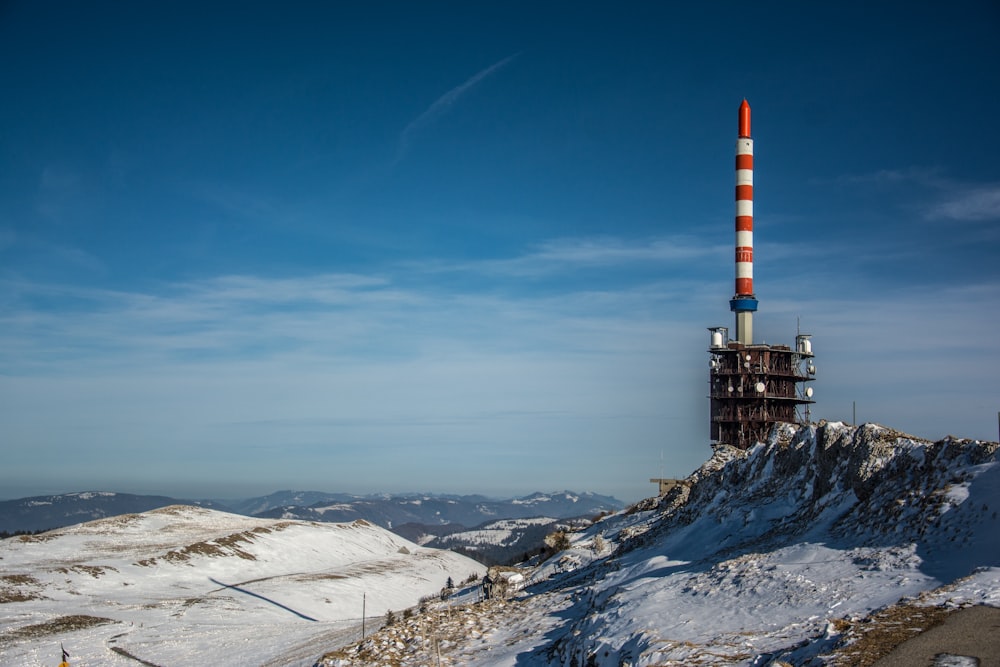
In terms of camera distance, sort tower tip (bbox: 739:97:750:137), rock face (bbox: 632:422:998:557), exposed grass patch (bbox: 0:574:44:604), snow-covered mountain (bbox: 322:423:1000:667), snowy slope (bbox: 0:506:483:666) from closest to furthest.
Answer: snow-covered mountain (bbox: 322:423:1000:667) → rock face (bbox: 632:422:998:557) → snowy slope (bbox: 0:506:483:666) → exposed grass patch (bbox: 0:574:44:604) → tower tip (bbox: 739:97:750:137)

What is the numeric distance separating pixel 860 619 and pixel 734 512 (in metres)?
15.9

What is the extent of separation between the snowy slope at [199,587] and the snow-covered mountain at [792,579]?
38.3 feet

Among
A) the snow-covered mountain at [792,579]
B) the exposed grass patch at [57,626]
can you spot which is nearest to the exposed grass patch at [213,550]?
the exposed grass patch at [57,626]

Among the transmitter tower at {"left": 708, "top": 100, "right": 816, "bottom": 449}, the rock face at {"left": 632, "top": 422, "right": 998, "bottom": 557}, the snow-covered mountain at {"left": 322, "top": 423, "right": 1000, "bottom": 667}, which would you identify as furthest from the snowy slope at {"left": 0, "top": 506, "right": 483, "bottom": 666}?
the transmitter tower at {"left": 708, "top": 100, "right": 816, "bottom": 449}

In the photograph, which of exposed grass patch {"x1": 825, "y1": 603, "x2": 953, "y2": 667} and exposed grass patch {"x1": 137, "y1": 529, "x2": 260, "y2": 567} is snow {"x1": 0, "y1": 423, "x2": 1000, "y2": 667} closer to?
exposed grass patch {"x1": 825, "y1": 603, "x2": 953, "y2": 667}

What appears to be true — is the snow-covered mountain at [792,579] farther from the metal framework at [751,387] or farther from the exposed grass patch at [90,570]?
the exposed grass patch at [90,570]

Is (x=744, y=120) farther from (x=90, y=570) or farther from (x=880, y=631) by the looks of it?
(x=90, y=570)

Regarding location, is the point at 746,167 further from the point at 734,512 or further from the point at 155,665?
the point at 155,665

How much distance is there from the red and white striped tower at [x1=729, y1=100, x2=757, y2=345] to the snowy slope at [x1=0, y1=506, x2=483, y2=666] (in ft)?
119

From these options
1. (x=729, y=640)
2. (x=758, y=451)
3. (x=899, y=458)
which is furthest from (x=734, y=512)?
(x=729, y=640)

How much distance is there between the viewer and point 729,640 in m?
16.7

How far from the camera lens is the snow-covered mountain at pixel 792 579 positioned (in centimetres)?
1582

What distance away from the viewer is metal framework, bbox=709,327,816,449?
60.6 m

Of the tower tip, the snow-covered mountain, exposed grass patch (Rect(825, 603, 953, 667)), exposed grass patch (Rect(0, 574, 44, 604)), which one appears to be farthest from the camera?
the tower tip
